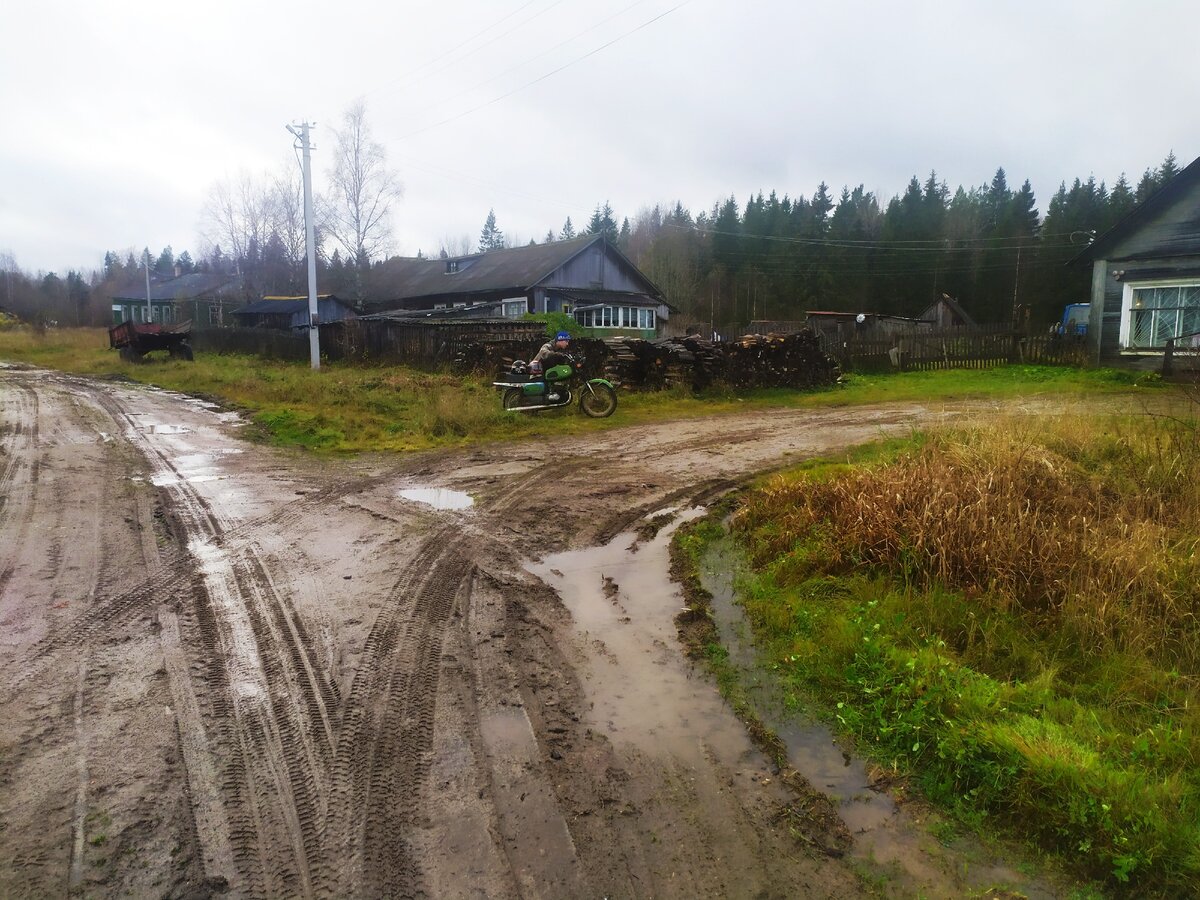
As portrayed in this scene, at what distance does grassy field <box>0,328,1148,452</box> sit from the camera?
11.8 metres

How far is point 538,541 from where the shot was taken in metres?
6.34

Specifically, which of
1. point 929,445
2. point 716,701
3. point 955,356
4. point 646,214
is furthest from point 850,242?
point 716,701

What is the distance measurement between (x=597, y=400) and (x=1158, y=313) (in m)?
15.6

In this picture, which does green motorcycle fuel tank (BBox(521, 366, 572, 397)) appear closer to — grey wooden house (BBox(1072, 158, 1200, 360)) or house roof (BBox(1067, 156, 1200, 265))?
house roof (BBox(1067, 156, 1200, 265))

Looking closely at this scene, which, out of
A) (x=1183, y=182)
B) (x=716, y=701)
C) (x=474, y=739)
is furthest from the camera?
(x=1183, y=182)

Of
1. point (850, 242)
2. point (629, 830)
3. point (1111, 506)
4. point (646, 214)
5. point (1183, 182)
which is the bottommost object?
point (629, 830)

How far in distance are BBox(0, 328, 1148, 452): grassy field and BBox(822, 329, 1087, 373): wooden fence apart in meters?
0.94

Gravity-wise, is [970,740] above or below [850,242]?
below

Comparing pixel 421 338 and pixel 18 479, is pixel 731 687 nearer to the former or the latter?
pixel 18 479

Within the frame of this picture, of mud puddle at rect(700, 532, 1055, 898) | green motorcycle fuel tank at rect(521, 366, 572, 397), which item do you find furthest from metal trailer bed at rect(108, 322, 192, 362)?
mud puddle at rect(700, 532, 1055, 898)

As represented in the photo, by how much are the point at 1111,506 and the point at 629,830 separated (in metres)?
4.86

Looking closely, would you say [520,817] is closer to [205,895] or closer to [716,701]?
[205,895]

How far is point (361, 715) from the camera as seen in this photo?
137 inches

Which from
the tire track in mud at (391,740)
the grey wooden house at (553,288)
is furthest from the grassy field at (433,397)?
the grey wooden house at (553,288)
